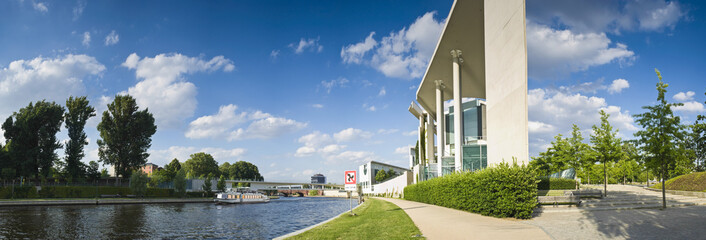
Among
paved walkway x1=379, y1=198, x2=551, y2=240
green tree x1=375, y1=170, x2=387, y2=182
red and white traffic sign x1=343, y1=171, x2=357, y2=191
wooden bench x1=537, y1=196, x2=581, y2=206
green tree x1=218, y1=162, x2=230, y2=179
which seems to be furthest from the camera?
green tree x1=218, y1=162, x2=230, y2=179

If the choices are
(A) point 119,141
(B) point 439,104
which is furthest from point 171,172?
(B) point 439,104

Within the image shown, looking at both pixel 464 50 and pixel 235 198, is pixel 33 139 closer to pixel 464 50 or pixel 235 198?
pixel 235 198

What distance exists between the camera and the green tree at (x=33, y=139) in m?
52.8

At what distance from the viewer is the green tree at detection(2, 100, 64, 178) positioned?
173ft

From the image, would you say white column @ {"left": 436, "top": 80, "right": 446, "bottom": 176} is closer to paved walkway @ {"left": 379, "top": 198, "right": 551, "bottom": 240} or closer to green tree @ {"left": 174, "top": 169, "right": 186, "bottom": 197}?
paved walkway @ {"left": 379, "top": 198, "right": 551, "bottom": 240}

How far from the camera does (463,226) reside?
41.1 ft

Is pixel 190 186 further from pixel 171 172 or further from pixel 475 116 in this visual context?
pixel 475 116

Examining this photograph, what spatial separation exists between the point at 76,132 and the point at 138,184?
1242 centimetres

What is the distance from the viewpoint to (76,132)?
6062cm

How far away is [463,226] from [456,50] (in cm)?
2722

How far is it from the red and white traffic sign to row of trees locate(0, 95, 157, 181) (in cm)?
5201

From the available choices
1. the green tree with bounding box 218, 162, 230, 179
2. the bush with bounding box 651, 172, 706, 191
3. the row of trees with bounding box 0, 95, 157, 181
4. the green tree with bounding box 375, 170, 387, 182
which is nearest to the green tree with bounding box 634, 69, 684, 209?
the bush with bounding box 651, 172, 706, 191

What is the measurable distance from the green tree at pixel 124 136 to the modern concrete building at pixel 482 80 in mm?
49932

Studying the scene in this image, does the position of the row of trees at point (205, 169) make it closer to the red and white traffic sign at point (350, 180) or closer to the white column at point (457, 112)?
the white column at point (457, 112)
